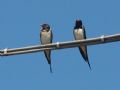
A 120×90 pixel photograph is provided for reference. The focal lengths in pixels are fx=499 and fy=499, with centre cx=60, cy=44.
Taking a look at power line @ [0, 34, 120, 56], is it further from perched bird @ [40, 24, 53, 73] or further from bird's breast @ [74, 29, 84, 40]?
perched bird @ [40, 24, 53, 73]

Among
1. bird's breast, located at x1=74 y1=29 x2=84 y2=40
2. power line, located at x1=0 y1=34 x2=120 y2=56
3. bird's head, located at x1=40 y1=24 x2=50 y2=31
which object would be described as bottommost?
power line, located at x1=0 y1=34 x2=120 y2=56

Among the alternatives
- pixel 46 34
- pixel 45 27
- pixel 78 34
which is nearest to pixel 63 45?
pixel 78 34

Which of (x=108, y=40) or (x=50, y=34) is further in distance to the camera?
(x=50, y=34)

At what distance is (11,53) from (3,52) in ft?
0.49

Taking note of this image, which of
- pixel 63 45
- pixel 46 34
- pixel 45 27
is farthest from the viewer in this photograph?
pixel 45 27

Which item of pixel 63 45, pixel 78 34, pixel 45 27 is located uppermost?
pixel 45 27

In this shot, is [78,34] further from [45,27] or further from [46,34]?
[45,27]

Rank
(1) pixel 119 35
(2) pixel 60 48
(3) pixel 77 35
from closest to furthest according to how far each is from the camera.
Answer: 1. (1) pixel 119 35
2. (2) pixel 60 48
3. (3) pixel 77 35

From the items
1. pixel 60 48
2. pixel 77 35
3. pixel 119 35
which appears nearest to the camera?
pixel 119 35

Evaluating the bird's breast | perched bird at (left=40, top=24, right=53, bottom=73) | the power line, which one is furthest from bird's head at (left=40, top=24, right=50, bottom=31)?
the power line

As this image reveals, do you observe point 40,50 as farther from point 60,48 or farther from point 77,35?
point 77,35

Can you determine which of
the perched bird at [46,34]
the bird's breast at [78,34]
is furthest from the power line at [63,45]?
the perched bird at [46,34]

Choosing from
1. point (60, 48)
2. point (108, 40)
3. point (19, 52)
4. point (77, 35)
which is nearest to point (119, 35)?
point (108, 40)

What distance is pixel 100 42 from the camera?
5766mm
